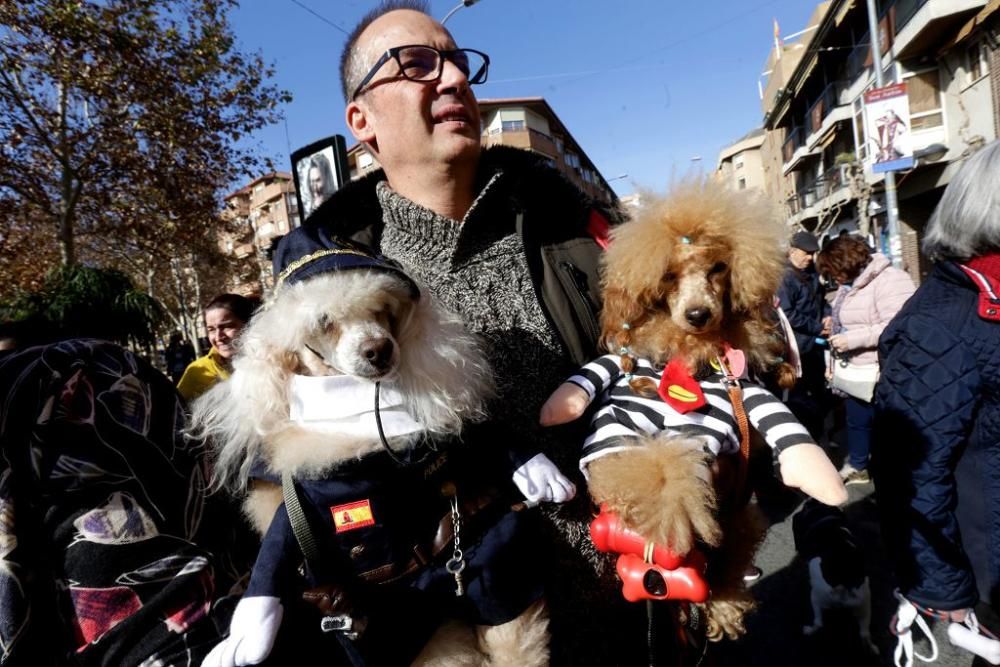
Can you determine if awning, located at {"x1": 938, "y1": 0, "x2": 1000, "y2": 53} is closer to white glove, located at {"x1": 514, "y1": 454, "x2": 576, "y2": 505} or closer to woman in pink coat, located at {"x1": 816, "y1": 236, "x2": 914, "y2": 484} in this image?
woman in pink coat, located at {"x1": 816, "y1": 236, "x2": 914, "y2": 484}

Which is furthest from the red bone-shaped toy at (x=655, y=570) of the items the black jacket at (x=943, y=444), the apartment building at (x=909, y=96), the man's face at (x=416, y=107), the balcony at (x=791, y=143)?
the balcony at (x=791, y=143)

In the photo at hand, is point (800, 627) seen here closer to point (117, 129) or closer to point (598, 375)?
point (598, 375)

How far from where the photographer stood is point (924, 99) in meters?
15.0

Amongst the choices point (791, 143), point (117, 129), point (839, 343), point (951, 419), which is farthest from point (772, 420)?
point (791, 143)

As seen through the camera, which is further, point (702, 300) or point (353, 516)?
point (702, 300)

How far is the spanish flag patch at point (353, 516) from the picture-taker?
1.26 meters

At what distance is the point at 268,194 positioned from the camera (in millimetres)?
49781

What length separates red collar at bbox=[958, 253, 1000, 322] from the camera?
166cm

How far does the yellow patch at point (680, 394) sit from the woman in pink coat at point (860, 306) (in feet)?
11.7

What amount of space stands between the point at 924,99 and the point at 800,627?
17851mm

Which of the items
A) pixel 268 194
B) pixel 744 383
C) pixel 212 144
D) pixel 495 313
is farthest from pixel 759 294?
pixel 268 194

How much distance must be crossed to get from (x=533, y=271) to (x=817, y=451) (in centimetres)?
93

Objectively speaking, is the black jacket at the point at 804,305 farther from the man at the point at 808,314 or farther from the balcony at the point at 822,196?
the balcony at the point at 822,196

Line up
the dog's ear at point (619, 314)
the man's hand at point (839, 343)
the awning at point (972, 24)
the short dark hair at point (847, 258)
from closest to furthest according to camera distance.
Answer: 1. the dog's ear at point (619, 314)
2. the man's hand at point (839, 343)
3. the short dark hair at point (847, 258)
4. the awning at point (972, 24)
